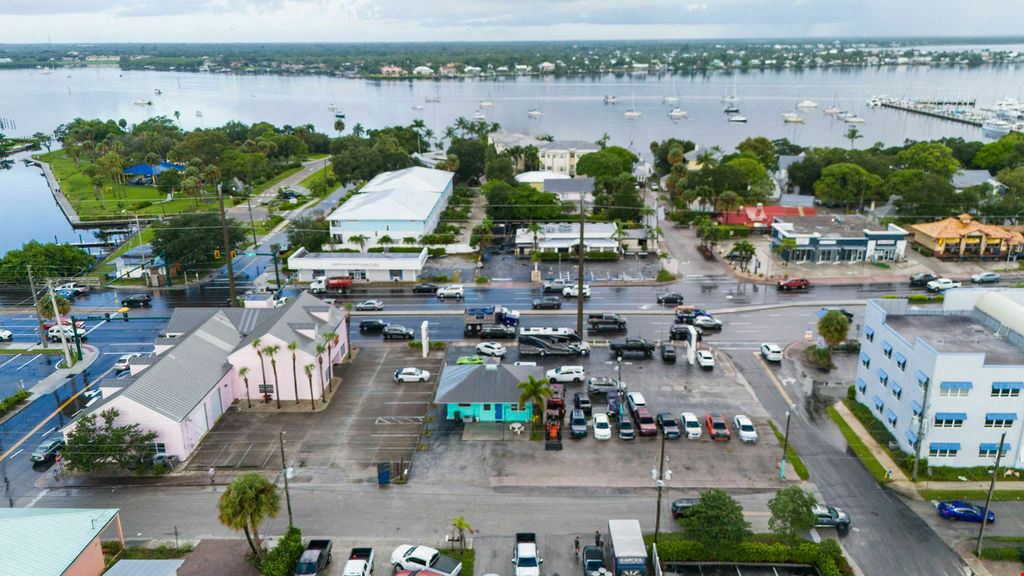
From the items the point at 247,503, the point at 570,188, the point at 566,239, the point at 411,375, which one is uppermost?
the point at 570,188

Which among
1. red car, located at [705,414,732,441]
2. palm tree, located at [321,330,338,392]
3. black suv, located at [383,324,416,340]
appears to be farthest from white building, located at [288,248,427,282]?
red car, located at [705,414,732,441]

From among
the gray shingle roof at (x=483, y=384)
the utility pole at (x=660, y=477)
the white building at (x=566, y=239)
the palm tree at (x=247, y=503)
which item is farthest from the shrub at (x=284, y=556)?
the white building at (x=566, y=239)

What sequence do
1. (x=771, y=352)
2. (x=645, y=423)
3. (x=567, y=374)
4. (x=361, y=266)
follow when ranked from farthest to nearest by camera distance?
(x=361, y=266) < (x=771, y=352) < (x=567, y=374) < (x=645, y=423)

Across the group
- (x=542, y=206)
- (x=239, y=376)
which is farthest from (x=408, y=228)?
(x=239, y=376)

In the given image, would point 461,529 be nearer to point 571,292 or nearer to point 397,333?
point 397,333

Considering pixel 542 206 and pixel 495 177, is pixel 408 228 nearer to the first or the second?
pixel 542 206

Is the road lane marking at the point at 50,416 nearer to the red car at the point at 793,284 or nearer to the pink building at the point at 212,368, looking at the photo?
the pink building at the point at 212,368

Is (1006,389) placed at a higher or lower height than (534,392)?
higher

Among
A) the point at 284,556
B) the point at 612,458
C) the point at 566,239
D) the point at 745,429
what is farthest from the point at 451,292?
the point at 284,556
